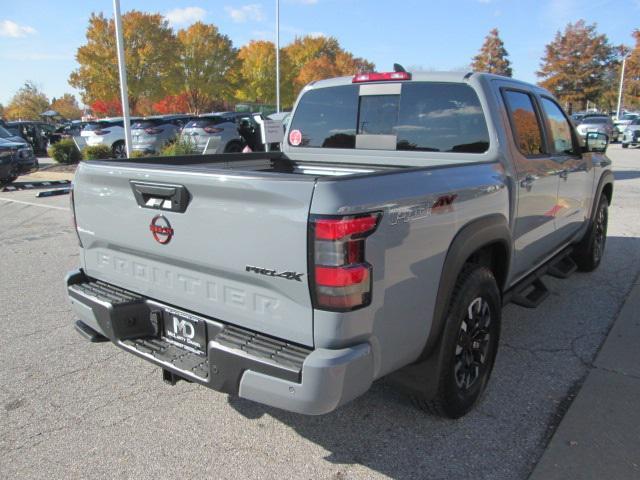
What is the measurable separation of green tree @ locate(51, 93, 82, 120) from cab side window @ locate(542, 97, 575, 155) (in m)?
89.1

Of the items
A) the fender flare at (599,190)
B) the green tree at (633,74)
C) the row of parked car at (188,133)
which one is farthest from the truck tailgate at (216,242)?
the green tree at (633,74)

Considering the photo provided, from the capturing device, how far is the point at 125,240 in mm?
2678

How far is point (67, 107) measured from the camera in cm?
8550

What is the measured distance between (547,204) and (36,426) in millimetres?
3688

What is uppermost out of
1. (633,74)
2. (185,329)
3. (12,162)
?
(633,74)

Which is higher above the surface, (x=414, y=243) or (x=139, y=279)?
(x=414, y=243)

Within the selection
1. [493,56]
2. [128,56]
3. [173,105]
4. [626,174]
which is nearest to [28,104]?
[173,105]

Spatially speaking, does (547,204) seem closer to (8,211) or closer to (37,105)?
(8,211)

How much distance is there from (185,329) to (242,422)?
760 millimetres

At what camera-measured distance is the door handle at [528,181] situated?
11.0 feet

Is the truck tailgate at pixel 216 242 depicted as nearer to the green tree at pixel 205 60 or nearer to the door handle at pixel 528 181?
the door handle at pixel 528 181

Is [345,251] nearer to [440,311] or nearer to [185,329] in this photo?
[440,311]

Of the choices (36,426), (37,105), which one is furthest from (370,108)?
(37,105)

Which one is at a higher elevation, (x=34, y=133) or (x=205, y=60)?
(x=205, y=60)
